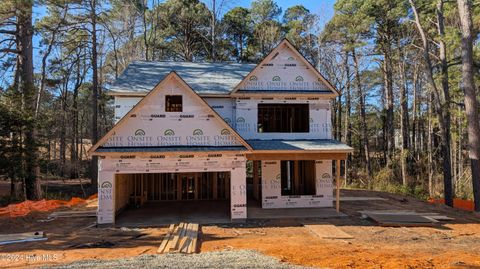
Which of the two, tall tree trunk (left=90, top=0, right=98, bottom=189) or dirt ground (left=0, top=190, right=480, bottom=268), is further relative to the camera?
tall tree trunk (left=90, top=0, right=98, bottom=189)

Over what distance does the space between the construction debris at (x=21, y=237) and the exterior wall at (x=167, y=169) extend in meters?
1.89

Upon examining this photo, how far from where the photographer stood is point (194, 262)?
7.44 m

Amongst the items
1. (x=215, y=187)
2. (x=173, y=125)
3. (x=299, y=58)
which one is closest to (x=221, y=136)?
(x=173, y=125)

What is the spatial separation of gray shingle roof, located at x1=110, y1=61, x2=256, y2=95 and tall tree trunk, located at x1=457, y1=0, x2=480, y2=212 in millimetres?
11192

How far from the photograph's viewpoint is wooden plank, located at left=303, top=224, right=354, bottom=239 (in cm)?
1007

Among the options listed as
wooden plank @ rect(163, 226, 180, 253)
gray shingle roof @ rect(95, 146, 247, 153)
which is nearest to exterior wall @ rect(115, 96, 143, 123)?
gray shingle roof @ rect(95, 146, 247, 153)

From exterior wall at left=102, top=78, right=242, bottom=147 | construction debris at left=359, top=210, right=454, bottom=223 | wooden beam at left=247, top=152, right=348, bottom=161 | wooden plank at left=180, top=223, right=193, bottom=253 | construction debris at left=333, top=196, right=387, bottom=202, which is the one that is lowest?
construction debris at left=333, top=196, right=387, bottom=202

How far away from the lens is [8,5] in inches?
728

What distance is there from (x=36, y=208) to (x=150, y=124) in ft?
25.4

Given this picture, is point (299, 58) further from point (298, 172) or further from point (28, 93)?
point (28, 93)

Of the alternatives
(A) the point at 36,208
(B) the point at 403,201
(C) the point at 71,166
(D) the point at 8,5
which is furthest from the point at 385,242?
(C) the point at 71,166

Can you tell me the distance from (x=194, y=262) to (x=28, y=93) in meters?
17.5

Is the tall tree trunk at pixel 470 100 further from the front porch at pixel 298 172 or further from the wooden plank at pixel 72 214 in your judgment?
the wooden plank at pixel 72 214

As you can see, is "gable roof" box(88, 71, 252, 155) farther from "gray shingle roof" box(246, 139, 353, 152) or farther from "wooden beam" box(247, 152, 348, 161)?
"gray shingle roof" box(246, 139, 353, 152)
